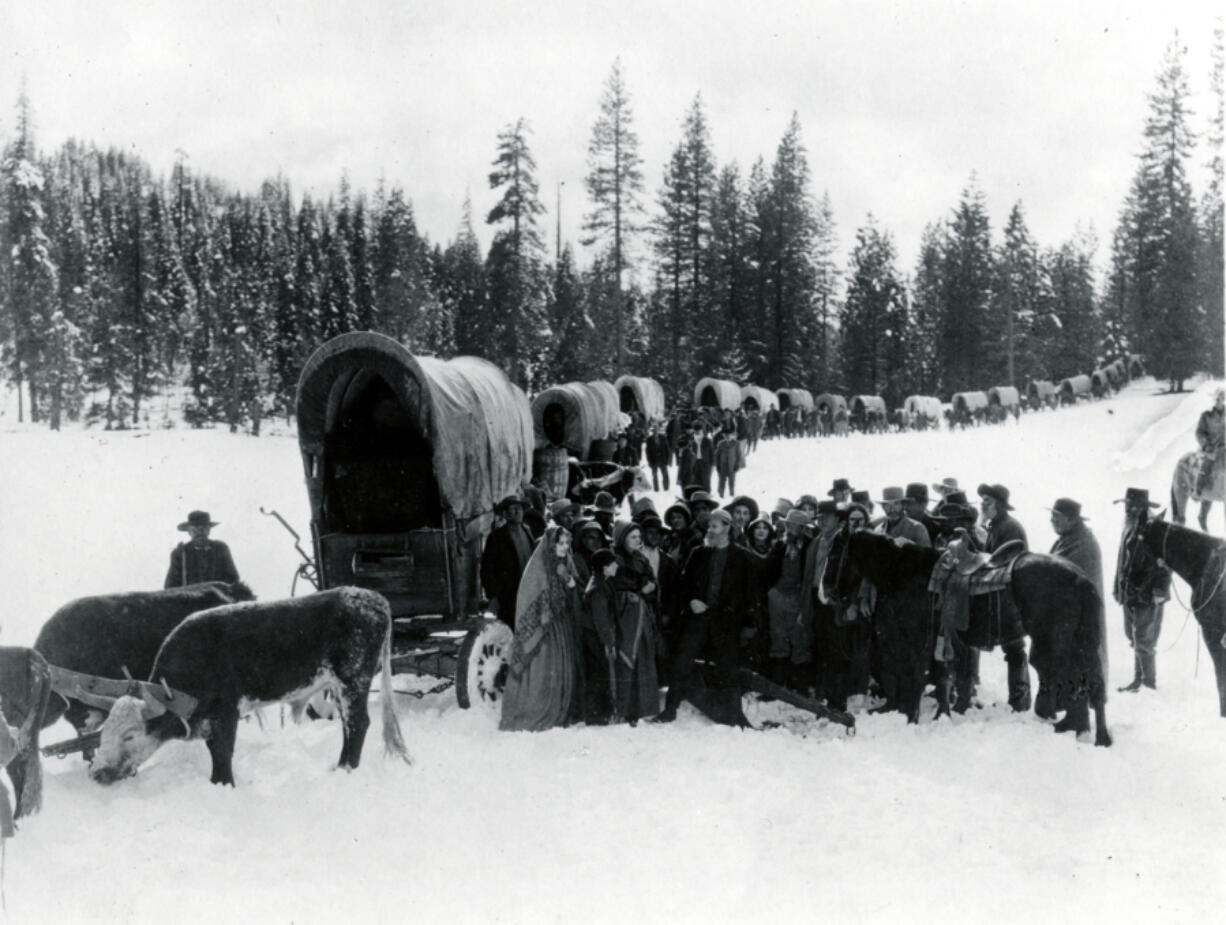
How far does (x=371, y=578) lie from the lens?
9.19 metres

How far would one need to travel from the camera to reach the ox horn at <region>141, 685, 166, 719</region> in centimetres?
644

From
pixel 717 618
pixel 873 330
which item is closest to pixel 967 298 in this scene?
pixel 873 330

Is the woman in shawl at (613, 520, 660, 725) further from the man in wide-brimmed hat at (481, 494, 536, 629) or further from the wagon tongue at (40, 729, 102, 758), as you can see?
the wagon tongue at (40, 729, 102, 758)

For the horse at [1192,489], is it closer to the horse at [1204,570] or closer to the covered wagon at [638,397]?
the horse at [1204,570]

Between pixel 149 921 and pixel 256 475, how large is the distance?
869 inches

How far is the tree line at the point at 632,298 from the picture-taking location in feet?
128

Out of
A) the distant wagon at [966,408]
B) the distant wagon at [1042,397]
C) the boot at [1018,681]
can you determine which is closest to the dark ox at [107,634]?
the boot at [1018,681]

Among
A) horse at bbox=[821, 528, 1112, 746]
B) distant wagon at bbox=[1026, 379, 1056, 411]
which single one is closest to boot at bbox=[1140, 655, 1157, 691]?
horse at bbox=[821, 528, 1112, 746]

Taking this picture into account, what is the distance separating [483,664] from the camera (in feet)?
29.2

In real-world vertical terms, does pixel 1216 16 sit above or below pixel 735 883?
above

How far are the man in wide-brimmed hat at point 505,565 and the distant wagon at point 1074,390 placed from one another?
45871 millimetres

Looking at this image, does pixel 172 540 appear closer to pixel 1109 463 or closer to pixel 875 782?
pixel 875 782

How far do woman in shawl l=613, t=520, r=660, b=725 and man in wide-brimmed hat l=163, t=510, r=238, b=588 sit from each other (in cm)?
377

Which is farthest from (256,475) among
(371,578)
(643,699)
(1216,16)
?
(1216,16)
